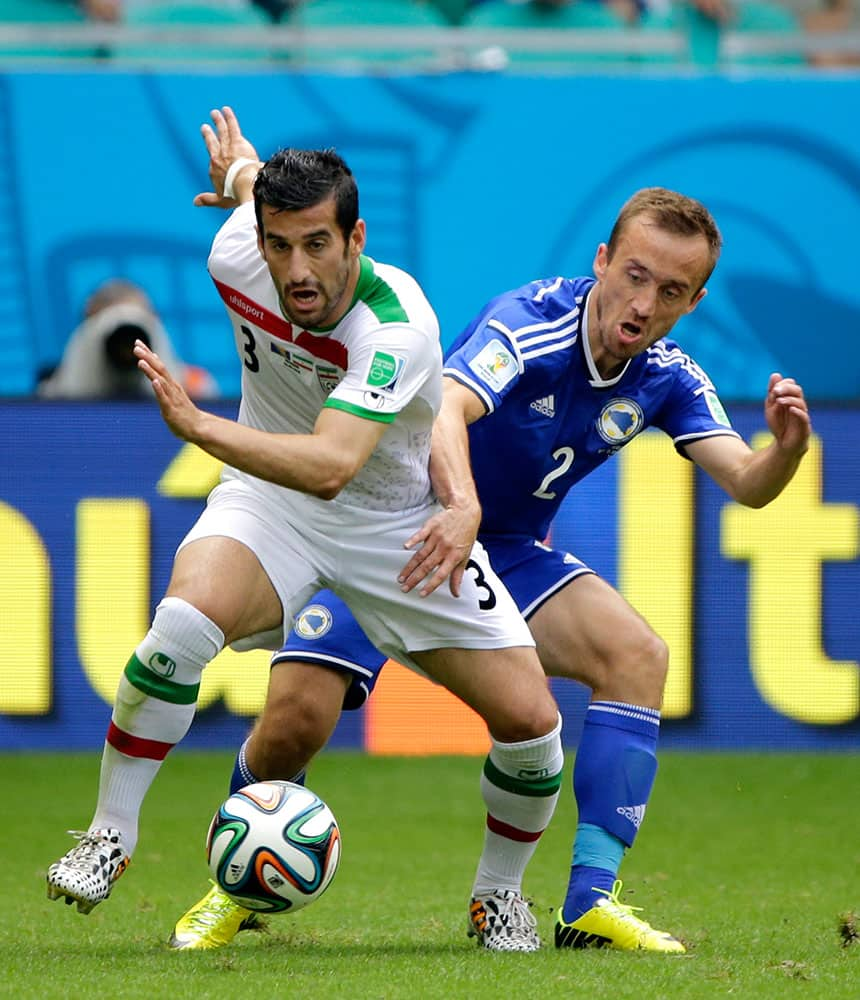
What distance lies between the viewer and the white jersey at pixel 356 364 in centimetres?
495

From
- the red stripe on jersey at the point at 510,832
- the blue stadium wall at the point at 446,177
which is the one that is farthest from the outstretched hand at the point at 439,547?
the blue stadium wall at the point at 446,177

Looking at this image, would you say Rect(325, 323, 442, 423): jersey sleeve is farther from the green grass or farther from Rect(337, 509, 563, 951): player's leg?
the green grass

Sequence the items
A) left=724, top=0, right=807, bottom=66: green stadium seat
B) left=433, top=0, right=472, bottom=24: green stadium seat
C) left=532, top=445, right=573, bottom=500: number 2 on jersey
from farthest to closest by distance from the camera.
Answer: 1. left=724, top=0, right=807, bottom=66: green stadium seat
2. left=433, top=0, right=472, bottom=24: green stadium seat
3. left=532, top=445, right=573, bottom=500: number 2 on jersey

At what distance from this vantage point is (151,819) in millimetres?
8273

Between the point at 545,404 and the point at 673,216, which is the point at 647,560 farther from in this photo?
the point at 673,216

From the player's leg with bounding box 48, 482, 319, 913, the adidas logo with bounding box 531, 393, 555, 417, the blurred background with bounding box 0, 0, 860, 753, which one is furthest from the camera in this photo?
the blurred background with bounding box 0, 0, 860, 753

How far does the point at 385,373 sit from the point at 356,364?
8 cm

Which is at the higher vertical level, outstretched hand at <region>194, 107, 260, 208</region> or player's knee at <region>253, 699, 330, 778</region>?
outstretched hand at <region>194, 107, 260, 208</region>

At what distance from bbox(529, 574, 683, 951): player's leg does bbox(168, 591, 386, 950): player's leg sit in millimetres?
597

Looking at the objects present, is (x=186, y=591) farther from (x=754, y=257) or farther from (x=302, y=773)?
(x=754, y=257)

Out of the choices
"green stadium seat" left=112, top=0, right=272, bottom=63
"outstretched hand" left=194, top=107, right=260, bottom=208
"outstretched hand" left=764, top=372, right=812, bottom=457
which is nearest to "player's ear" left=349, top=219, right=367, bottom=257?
"outstretched hand" left=194, top=107, right=260, bottom=208

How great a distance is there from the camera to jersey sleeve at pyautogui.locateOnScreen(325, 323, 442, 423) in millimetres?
4879

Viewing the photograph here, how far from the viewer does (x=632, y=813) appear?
556 centimetres

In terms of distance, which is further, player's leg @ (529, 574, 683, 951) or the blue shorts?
the blue shorts
